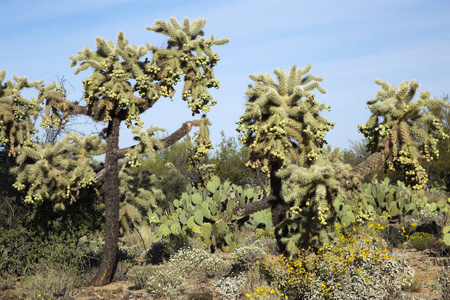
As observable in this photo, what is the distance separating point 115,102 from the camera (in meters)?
9.21

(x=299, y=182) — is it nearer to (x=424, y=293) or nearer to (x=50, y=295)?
(x=424, y=293)

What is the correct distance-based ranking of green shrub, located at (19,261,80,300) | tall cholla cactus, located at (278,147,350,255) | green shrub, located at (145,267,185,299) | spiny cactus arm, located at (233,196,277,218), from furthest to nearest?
green shrub, located at (19,261,80,300) → green shrub, located at (145,267,185,299) → spiny cactus arm, located at (233,196,277,218) → tall cholla cactus, located at (278,147,350,255)

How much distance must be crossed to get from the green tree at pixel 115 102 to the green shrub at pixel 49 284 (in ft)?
1.87

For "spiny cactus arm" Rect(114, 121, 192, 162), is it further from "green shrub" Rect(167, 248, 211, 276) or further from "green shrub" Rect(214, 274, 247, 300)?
"green shrub" Rect(214, 274, 247, 300)

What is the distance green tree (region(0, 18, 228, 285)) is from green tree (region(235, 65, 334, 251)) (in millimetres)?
1463

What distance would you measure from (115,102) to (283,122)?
3.69 meters

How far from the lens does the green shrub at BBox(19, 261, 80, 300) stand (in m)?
8.85

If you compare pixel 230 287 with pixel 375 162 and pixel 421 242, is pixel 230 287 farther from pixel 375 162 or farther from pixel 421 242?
pixel 421 242

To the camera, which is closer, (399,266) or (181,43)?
(399,266)

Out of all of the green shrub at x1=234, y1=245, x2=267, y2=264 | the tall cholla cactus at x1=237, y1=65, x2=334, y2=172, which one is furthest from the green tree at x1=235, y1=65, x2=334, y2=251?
the green shrub at x1=234, y1=245, x2=267, y2=264

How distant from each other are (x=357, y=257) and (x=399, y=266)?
0.83m

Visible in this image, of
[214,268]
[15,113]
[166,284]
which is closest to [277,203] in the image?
[214,268]

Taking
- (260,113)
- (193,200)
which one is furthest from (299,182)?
(193,200)

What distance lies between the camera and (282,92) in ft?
25.2
